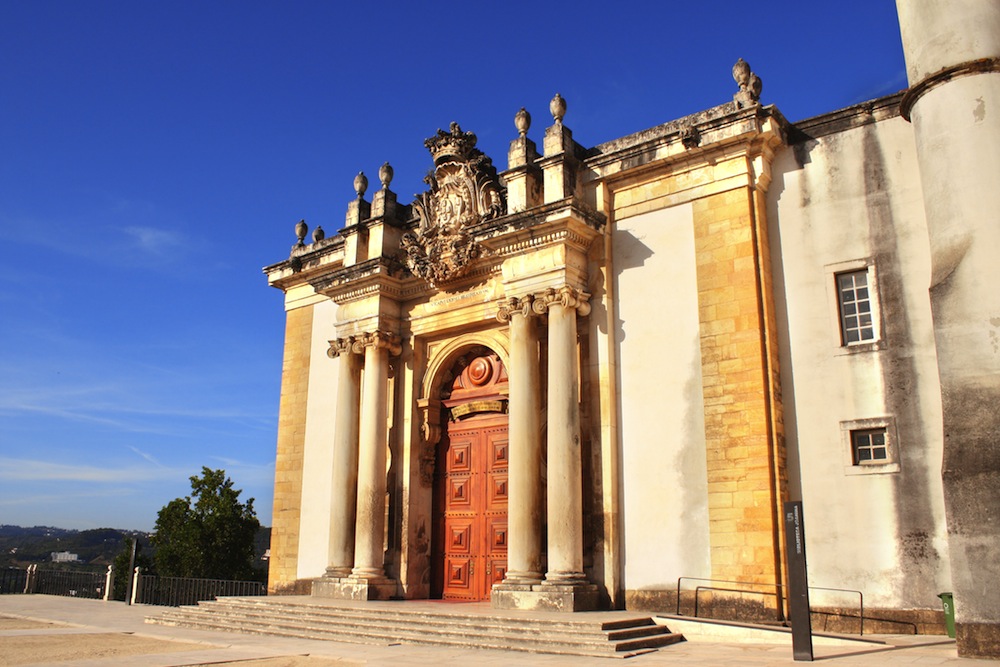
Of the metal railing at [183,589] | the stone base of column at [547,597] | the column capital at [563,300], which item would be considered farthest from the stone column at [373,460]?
the metal railing at [183,589]

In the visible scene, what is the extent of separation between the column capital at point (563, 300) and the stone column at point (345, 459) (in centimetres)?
439

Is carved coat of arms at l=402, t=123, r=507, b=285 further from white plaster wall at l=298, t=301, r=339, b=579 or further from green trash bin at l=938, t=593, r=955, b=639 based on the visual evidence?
green trash bin at l=938, t=593, r=955, b=639

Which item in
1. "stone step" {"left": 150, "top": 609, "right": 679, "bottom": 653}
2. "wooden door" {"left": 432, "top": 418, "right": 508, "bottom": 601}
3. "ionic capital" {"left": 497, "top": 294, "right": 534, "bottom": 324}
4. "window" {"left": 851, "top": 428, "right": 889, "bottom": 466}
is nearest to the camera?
"stone step" {"left": 150, "top": 609, "right": 679, "bottom": 653}

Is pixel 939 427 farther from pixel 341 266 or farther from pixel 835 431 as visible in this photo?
pixel 341 266

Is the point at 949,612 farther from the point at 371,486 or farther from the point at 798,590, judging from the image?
the point at 371,486

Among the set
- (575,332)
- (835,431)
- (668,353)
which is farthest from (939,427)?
(575,332)

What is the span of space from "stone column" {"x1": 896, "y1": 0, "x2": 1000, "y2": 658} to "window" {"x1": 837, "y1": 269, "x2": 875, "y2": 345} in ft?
7.23

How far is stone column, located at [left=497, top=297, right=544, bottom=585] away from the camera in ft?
43.0

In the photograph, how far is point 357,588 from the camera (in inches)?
596

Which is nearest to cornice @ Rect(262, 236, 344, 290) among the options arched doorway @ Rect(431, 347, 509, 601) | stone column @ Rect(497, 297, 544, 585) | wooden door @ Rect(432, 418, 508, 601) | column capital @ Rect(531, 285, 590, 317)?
arched doorway @ Rect(431, 347, 509, 601)

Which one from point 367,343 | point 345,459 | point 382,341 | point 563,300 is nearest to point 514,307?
point 563,300

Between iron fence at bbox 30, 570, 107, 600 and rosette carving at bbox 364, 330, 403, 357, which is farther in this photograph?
iron fence at bbox 30, 570, 107, 600

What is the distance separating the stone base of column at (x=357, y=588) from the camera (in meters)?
15.1

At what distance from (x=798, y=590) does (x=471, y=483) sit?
7602 mm
